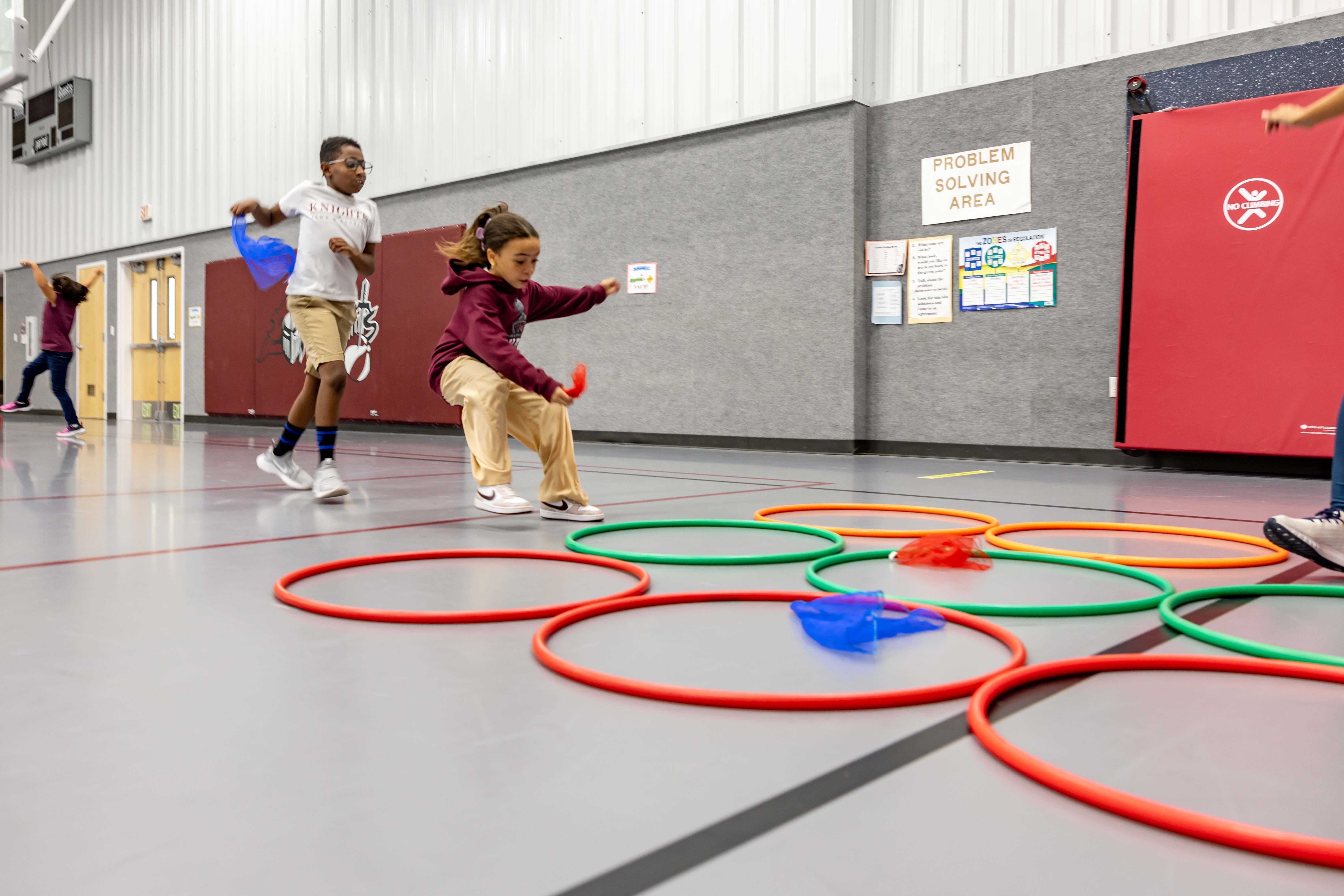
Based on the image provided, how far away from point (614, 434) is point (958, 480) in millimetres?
3620

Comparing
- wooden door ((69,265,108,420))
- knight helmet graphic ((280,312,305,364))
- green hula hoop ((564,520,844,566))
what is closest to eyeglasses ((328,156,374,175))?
green hula hoop ((564,520,844,566))

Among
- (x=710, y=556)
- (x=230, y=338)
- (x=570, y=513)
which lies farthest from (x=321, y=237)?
(x=230, y=338)

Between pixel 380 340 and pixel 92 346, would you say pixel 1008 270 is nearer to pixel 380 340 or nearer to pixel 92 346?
pixel 380 340

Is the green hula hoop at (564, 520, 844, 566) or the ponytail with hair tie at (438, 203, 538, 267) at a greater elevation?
the ponytail with hair tie at (438, 203, 538, 267)

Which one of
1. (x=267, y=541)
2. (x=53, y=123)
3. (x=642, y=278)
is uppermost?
(x=53, y=123)

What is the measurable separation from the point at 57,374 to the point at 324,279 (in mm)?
5121

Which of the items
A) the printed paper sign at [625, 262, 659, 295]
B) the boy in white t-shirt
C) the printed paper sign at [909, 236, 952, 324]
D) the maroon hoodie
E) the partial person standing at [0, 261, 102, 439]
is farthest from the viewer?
the partial person standing at [0, 261, 102, 439]

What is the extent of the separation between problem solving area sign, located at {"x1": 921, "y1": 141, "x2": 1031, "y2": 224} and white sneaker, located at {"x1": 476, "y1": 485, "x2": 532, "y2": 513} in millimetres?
3846

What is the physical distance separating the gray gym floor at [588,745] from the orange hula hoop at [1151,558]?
0.13ft

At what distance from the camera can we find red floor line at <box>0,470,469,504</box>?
3311 mm

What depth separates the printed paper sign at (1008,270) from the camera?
537 centimetres

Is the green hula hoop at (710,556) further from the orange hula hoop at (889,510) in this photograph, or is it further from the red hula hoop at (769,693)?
the red hula hoop at (769,693)

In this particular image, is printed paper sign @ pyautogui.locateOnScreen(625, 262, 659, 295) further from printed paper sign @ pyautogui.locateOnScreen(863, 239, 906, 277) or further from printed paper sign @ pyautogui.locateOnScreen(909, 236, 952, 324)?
printed paper sign @ pyautogui.locateOnScreen(909, 236, 952, 324)

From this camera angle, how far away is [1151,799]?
0.86 metres
